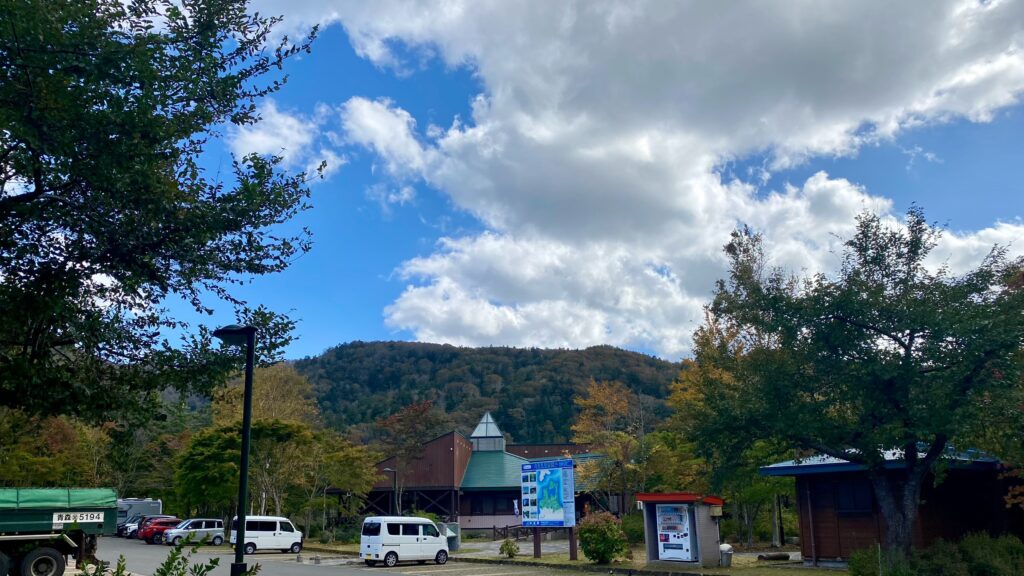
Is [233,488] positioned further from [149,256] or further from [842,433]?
[149,256]

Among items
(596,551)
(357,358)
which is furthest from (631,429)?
(357,358)

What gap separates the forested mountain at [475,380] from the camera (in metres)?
Result: 101

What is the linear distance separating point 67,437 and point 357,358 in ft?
280

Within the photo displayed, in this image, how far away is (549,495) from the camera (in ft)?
90.7

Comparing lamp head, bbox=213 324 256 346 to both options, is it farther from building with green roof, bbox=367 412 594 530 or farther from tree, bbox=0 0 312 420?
building with green roof, bbox=367 412 594 530

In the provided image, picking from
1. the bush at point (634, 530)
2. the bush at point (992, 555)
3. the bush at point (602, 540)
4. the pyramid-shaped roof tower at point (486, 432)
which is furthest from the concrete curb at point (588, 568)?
the pyramid-shaped roof tower at point (486, 432)

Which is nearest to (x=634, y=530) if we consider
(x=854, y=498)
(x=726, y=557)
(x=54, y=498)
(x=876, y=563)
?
(x=726, y=557)

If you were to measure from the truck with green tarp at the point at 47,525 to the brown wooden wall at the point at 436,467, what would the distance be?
31.2m

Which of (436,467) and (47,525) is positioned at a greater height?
(436,467)

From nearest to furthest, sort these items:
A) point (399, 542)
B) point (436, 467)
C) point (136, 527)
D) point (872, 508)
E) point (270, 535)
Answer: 1. point (872, 508)
2. point (399, 542)
3. point (270, 535)
4. point (136, 527)
5. point (436, 467)

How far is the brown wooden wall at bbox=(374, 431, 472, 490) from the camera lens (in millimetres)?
52469

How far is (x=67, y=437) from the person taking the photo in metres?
43.6

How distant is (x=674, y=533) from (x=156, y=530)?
30.1 m

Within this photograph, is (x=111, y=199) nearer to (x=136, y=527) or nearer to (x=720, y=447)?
(x=720, y=447)
